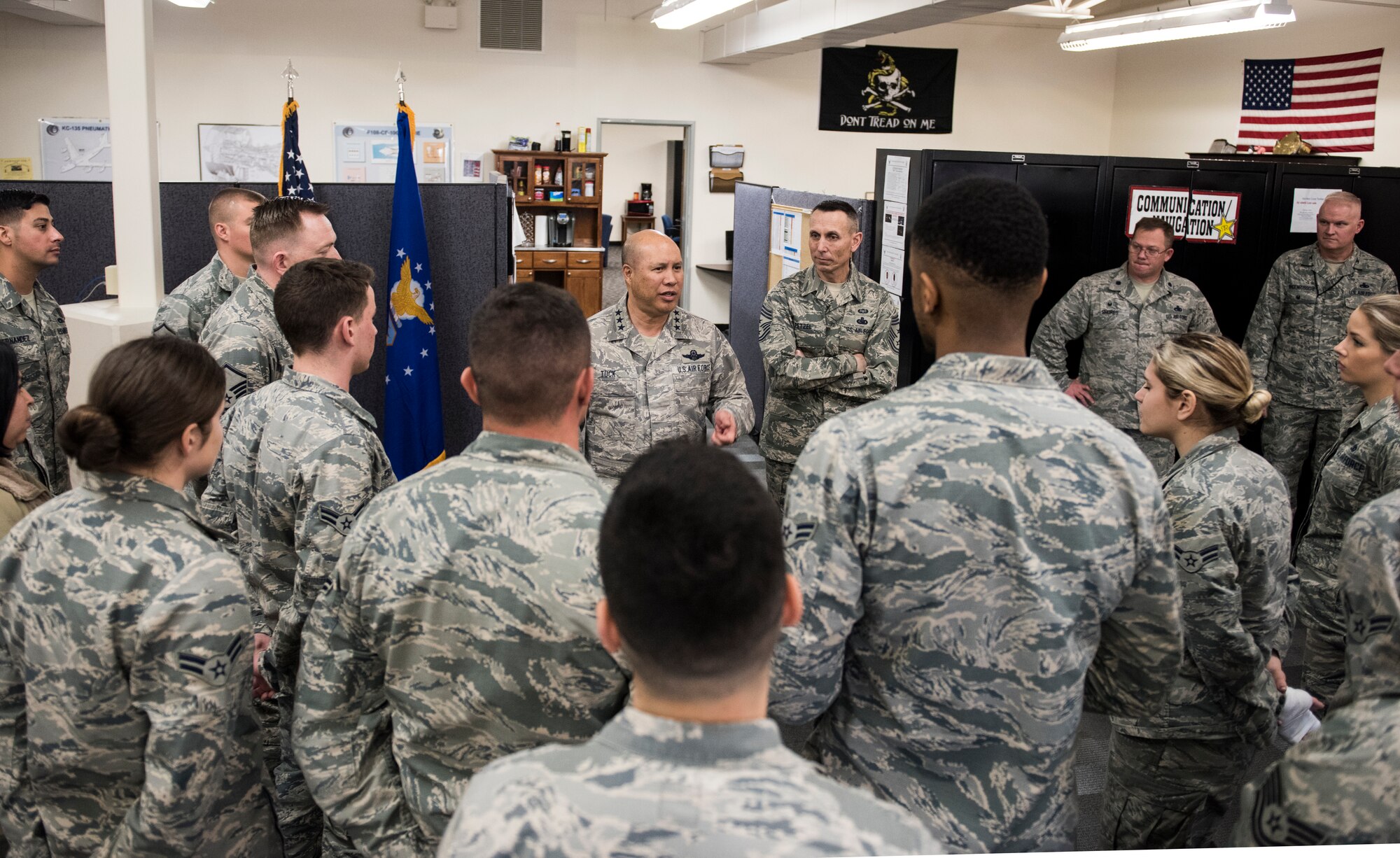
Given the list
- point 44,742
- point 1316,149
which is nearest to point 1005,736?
point 44,742

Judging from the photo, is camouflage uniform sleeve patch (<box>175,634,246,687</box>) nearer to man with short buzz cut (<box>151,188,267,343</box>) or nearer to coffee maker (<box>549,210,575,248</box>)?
man with short buzz cut (<box>151,188,267,343</box>)

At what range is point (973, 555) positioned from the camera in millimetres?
1438

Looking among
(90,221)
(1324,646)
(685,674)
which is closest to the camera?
(685,674)

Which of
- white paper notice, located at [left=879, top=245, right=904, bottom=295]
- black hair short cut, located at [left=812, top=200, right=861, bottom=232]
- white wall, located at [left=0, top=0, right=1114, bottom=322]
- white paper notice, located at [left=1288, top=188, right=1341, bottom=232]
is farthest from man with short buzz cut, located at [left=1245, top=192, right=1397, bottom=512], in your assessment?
white wall, located at [left=0, top=0, right=1114, bottom=322]

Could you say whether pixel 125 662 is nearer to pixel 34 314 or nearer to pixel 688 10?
pixel 34 314

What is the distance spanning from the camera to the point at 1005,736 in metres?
1.48

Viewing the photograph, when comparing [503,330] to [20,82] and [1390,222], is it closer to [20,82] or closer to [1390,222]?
[1390,222]

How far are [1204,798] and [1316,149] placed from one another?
28.4ft

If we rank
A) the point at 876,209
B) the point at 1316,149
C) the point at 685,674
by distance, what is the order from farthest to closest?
the point at 1316,149 < the point at 876,209 < the point at 685,674

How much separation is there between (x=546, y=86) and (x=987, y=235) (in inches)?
389

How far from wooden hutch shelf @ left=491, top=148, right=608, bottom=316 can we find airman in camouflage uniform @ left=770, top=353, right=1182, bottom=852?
902 centimetres

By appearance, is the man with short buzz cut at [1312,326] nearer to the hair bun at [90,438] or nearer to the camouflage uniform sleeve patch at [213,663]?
the camouflage uniform sleeve patch at [213,663]

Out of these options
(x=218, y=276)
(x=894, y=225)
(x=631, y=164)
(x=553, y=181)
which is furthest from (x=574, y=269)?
(x=218, y=276)

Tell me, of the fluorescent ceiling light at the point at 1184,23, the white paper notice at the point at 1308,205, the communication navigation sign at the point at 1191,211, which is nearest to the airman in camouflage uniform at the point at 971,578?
the communication navigation sign at the point at 1191,211
